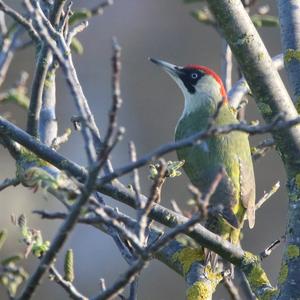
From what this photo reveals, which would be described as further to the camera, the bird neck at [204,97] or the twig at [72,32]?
the bird neck at [204,97]

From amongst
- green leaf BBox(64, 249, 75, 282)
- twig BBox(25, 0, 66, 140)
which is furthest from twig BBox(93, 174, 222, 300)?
twig BBox(25, 0, 66, 140)

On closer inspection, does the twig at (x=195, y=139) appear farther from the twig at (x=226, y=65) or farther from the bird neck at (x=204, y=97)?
the bird neck at (x=204, y=97)

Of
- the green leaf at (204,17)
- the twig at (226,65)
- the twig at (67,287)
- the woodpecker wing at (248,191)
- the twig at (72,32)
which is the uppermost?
the green leaf at (204,17)

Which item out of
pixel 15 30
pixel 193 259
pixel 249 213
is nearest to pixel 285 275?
pixel 193 259

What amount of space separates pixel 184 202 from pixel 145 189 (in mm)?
714

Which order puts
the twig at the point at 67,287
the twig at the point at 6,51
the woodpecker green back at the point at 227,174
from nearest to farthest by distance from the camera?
the twig at the point at 67,287 < the woodpecker green back at the point at 227,174 < the twig at the point at 6,51

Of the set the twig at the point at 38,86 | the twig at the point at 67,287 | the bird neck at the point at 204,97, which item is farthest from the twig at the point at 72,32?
the bird neck at the point at 204,97

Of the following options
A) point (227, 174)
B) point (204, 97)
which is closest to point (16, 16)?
point (227, 174)

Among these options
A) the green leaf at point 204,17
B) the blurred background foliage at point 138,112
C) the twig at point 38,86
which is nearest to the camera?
the twig at point 38,86

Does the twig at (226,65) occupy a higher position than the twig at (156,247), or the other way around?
the twig at (226,65)

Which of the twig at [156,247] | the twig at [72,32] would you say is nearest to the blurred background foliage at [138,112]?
the twig at [72,32]

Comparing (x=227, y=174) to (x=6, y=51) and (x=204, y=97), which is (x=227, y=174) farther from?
(x=6, y=51)

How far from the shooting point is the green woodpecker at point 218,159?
5.86 meters

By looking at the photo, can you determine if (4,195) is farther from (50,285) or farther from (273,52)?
(273,52)
